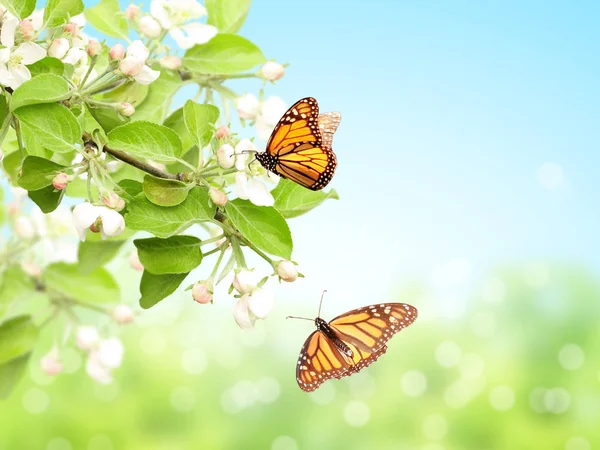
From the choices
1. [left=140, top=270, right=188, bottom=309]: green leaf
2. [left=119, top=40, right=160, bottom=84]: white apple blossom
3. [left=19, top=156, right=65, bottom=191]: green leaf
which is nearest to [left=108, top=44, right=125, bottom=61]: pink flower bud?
[left=119, top=40, right=160, bottom=84]: white apple blossom

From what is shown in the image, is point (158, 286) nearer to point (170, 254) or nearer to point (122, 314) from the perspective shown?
point (170, 254)

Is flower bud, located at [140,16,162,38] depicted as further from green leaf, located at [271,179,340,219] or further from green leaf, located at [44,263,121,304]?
green leaf, located at [44,263,121,304]

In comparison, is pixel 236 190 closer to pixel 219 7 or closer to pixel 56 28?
pixel 56 28

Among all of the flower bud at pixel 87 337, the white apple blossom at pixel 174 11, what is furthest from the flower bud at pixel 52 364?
the white apple blossom at pixel 174 11

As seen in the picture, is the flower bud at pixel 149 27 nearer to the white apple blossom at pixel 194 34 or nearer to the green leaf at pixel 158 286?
the white apple blossom at pixel 194 34

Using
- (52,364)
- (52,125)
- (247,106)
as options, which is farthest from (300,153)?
(52,364)

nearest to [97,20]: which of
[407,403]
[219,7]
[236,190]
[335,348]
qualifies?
[219,7]
